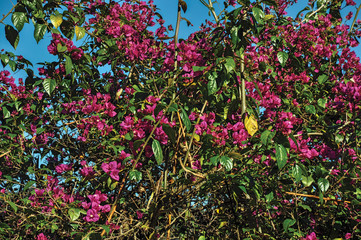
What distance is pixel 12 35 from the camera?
1627 millimetres

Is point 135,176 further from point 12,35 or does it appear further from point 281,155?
point 12,35

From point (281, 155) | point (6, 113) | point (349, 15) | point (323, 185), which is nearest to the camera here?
point (281, 155)

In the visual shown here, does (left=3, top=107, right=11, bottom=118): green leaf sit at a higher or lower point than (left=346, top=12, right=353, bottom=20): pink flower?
lower

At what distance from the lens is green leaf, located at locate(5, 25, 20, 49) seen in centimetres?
162

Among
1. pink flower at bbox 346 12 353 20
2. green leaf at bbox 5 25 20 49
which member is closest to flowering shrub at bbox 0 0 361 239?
green leaf at bbox 5 25 20 49

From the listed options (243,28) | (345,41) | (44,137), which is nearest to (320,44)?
(345,41)

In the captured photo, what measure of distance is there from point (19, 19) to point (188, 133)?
1193 mm

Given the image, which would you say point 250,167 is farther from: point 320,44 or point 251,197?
point 320,44

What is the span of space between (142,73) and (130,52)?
624mm

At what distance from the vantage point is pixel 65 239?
2.82m

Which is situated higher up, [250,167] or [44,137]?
[44,137]

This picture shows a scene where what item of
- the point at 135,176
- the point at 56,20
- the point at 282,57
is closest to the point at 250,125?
the point at 282,57

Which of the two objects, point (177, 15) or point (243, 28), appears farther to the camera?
point (177, 15)

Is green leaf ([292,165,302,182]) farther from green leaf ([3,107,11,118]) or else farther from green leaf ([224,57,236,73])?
green leaf ([3,107,11,118])
